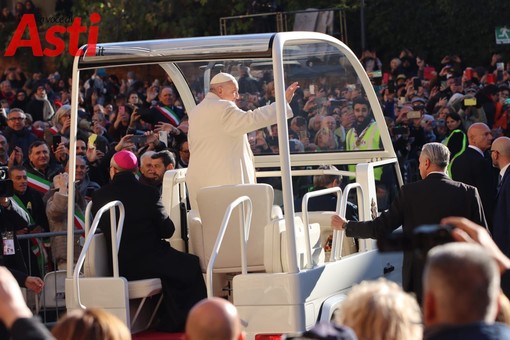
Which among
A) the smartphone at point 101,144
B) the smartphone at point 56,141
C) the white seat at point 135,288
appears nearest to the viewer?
the white seat at point 135,288

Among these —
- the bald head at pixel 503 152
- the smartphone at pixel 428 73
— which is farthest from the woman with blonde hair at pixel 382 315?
the smartphone at pixel 428 73

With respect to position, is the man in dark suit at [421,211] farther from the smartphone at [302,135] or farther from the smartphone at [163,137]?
the smartphone at [163,137]

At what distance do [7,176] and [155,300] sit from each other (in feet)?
12.3

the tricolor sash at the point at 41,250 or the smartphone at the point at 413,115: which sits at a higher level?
the smartphone at the point at 413,115

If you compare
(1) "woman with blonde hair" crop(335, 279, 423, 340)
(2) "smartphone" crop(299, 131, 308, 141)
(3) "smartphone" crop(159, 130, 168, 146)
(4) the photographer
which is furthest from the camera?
(3) "smartphone" crop(159, 130, 168, 146)

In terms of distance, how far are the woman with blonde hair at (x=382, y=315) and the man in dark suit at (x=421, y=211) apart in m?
3.75

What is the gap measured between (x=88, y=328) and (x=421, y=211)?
4431mm

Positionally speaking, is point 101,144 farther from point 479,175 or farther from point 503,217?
point 503,217

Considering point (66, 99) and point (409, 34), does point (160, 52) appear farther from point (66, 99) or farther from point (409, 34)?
point (409, 34)

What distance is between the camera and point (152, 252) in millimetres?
8539

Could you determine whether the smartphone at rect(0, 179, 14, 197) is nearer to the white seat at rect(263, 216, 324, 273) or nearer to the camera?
the white seat at rect(263, 216, 324, 273)

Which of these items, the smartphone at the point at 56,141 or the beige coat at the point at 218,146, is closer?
the beige coat at the point at 218,146

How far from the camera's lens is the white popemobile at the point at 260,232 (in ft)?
25.8

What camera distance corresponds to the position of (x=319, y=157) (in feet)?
34.1
